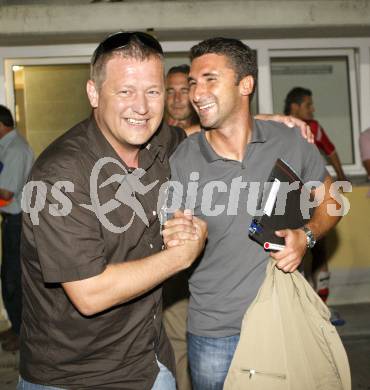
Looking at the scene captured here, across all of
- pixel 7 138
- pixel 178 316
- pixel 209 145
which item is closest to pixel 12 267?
pixel 7 138

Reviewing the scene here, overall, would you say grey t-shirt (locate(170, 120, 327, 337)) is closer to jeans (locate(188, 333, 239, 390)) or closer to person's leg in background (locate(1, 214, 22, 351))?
jeans (locate(188, 333, 239, 390))

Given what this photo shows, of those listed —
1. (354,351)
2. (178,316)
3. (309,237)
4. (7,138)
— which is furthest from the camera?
(7,138)

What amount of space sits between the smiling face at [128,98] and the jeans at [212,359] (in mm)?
1130

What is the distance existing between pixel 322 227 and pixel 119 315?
1171 mm

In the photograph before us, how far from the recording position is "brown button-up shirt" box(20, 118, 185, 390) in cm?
→ 201

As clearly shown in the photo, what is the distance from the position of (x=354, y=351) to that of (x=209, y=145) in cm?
357

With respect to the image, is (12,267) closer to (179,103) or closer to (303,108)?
(179,103)

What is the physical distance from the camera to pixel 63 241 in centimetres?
201

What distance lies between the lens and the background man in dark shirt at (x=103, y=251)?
2.02 m

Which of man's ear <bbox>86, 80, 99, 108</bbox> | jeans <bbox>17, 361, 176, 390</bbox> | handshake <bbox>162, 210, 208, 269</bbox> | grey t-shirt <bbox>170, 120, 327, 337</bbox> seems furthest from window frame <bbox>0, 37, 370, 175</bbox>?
jeans <bbox>17, 361, 176, 390</bbox>

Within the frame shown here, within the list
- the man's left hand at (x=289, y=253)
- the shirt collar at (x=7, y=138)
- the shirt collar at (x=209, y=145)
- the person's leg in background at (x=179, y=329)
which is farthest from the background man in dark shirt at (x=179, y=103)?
the man's left hand at (x=289, y=253)

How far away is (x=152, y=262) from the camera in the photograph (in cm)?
210

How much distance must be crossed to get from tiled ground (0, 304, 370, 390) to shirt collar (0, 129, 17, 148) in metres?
2.13

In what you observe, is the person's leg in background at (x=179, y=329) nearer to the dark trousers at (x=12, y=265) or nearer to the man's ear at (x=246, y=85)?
the man's ear at (x=246, y=85)
